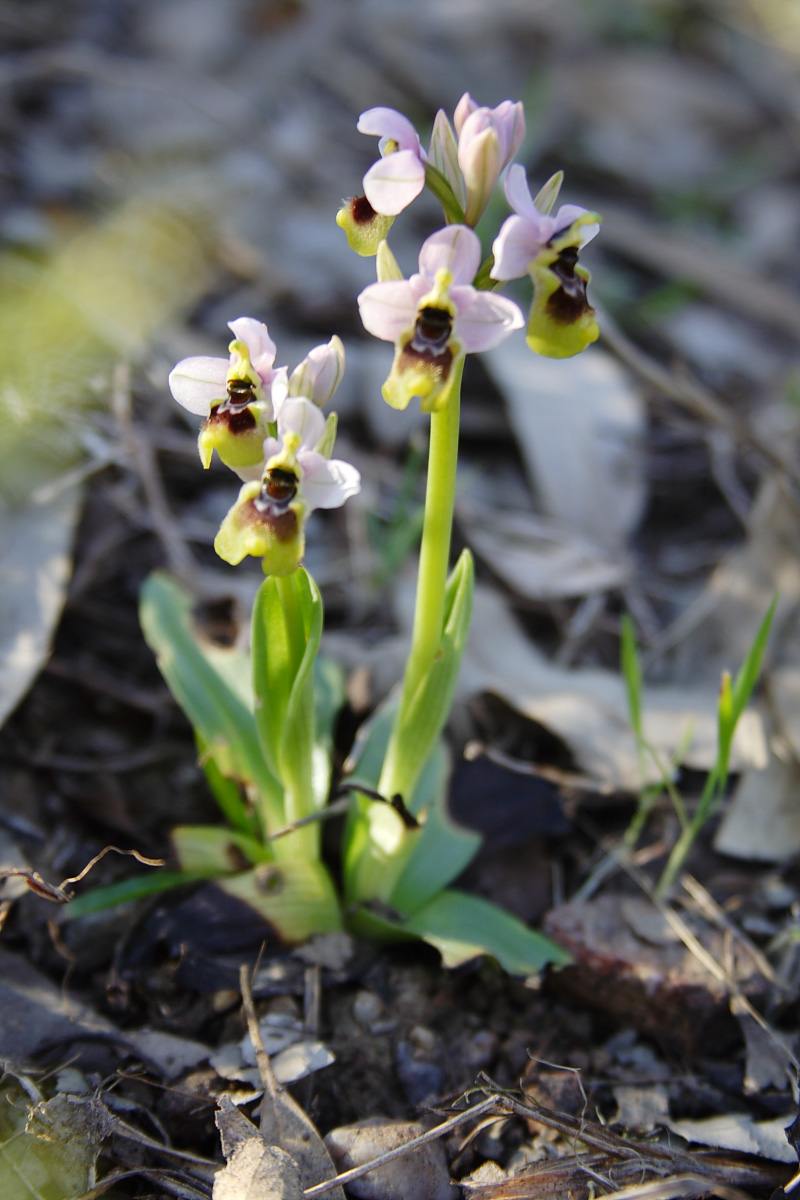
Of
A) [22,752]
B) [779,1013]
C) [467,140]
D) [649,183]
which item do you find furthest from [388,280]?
[649,183]

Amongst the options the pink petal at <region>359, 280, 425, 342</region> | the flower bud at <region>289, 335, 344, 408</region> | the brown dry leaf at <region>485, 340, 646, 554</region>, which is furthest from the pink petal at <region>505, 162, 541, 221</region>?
the brown dry leaf at <region>485, 340, 646, 554</region>

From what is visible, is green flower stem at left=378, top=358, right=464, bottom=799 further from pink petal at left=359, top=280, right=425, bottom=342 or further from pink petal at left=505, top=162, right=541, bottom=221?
pink petal at left=505, top=162, right=541, bottom=221

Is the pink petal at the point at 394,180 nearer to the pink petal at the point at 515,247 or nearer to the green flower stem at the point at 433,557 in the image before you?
the pink petal at the point at 515,247

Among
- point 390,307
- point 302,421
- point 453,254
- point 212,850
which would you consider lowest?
point 212,850

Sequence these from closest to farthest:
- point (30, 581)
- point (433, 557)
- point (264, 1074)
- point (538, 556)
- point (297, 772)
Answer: point (264, 1074) < point (433, 557) < point (297, 772) < point (30, 581) < point (538, 556)

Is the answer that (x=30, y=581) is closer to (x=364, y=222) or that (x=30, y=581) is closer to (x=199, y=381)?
(x=199, y=381)

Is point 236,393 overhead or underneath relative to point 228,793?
overhead

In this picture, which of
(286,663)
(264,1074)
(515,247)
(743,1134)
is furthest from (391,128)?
(743,1134)

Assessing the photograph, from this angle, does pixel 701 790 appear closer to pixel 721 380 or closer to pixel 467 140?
pixel 467 140
